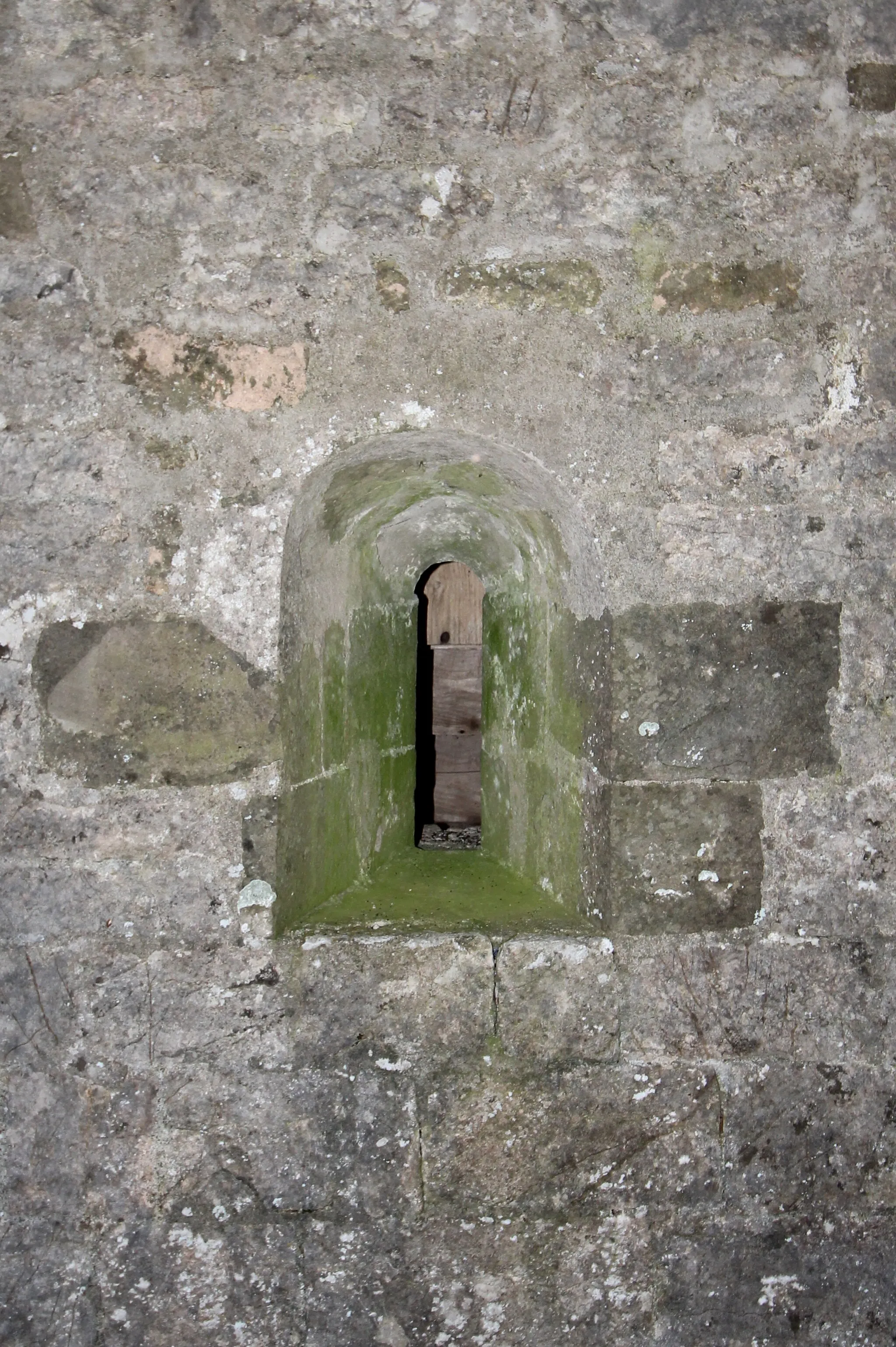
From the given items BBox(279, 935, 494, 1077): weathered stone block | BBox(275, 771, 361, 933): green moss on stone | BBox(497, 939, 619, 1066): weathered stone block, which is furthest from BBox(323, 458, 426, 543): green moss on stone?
BBox(497, 939, 619, 1066): weathered stone block

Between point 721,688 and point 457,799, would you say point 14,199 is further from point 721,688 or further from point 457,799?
point 457,799

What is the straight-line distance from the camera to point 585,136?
6.25ft

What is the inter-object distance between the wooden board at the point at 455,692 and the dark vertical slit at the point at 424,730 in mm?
22

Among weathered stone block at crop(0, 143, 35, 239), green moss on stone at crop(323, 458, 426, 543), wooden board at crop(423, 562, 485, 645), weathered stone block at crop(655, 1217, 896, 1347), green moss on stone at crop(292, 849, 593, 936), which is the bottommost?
weathered stone block at crop(655, 1217, 896, 1347)

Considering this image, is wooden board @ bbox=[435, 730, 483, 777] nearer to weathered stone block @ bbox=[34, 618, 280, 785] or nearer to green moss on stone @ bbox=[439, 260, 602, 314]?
weathered stone block @ bbox=[34, 618, 280, 785]

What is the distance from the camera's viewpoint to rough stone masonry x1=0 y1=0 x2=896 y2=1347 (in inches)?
73.9

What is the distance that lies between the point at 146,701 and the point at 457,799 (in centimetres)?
174

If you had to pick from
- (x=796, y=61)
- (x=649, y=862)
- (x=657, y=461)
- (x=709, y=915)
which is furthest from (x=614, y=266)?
(x=709, y=915)

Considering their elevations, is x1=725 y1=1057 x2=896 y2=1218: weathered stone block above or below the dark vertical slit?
below

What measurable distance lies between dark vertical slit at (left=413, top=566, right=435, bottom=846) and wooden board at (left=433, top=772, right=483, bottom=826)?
0.08ft

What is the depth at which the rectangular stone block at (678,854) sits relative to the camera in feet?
6.37

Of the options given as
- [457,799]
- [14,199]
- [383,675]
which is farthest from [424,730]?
[14,199]

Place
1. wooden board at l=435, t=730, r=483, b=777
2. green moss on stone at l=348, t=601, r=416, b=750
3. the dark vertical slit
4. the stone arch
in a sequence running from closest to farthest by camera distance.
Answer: the stone arch
green moss on stone at l=348, t=601, r=416, b=750
the dark vertical slit
wooden board at l=435, t=730, r=483, b=777

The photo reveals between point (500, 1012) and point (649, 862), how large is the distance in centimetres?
46
